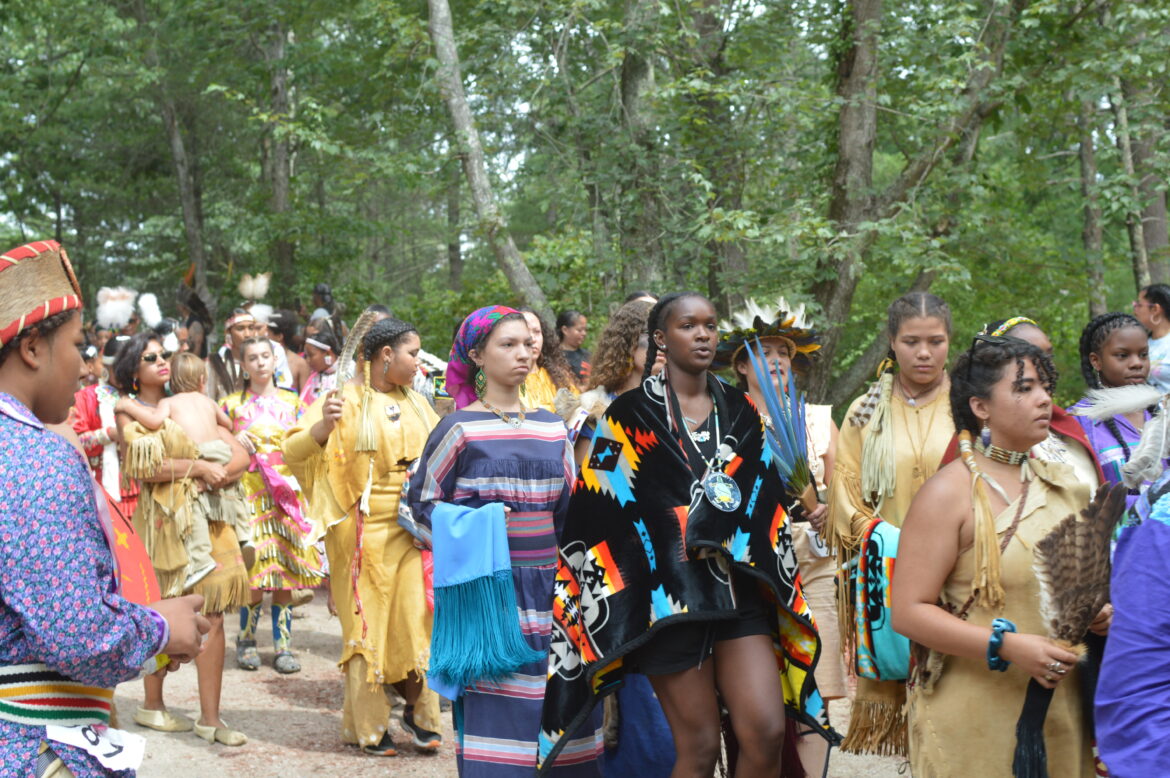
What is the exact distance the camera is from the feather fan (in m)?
3.18

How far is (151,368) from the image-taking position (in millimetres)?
7207

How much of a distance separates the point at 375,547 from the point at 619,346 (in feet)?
6.02

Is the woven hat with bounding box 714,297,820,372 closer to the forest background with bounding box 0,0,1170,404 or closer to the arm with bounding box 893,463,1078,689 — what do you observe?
the arm with bounding box 893,463,1078,689

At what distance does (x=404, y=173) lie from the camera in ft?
44.4

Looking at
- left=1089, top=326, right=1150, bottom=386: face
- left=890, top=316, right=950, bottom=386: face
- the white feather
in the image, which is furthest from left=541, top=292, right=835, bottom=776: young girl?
left=1089, top=326, right=1150, bottom=386: face

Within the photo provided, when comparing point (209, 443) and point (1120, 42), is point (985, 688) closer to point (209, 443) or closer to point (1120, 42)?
point (209, 443)

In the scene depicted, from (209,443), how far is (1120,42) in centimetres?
891

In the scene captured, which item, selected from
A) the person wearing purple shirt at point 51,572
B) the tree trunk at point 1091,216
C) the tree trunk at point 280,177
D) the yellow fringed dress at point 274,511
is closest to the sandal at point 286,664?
the yellow fringed dress at point 274,511

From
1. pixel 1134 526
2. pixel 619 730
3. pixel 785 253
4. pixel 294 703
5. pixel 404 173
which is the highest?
pixel 404 173

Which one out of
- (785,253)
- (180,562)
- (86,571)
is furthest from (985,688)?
(785,253)

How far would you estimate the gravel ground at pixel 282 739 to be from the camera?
6.48 metres

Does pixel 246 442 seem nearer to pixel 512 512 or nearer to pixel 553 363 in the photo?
pixel 553 363

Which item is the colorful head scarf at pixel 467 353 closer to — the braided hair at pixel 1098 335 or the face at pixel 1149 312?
the braided hair at pixel 1098 335

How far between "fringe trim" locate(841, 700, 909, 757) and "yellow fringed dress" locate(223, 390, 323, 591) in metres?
5.13
